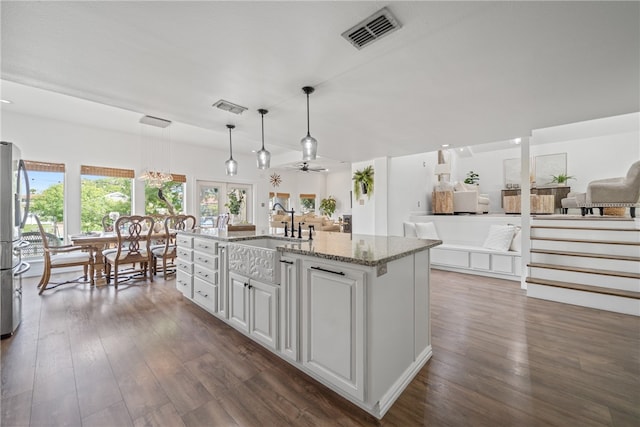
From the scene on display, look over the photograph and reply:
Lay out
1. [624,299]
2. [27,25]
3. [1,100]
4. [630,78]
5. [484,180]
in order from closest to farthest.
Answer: [27,25] < [630,78] < [624,299] < [1,100] < [484,180]

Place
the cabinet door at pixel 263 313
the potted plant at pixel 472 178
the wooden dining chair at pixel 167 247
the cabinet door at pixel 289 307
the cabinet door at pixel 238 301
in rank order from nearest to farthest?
the cabinet door at pixel 289 307
the cabinet door at pixel 263 313
the cabinet door at pixel 238 301
the wooden dining chair at pixel 167 247
the potted plant at pixel 472 178

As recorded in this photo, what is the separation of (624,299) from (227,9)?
4.69 metres

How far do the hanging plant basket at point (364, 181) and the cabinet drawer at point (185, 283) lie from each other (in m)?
3.94

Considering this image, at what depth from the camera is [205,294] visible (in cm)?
283

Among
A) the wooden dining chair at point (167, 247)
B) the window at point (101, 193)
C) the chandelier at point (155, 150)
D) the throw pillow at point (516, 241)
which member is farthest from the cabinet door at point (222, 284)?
the throw pillow at point (516, 241)

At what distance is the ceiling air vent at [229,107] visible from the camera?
276 cm

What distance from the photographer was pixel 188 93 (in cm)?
253

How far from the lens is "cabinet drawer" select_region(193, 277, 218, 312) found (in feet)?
8.85

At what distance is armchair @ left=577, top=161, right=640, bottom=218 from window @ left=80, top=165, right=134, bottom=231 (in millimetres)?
8304

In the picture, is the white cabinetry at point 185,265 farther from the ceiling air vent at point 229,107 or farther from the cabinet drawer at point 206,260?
the ceiling air vent at point 229,107

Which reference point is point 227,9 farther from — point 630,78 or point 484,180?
point 484,180

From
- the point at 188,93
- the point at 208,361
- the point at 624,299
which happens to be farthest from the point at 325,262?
the point at 624,299

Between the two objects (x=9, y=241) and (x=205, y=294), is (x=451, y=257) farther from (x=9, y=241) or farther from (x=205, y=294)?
(x=9, y=241)

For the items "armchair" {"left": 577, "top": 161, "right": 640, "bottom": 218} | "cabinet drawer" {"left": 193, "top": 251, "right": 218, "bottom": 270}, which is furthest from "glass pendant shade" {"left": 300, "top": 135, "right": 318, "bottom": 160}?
"armchair" {"left": 577, "top": 161, "right": 640, "bottom": 218}
